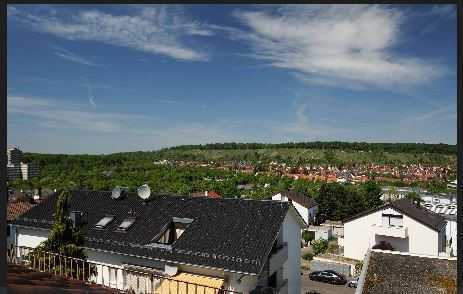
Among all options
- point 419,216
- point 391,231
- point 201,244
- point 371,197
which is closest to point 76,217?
point 201,244

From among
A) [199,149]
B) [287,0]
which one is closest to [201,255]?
[287,0]

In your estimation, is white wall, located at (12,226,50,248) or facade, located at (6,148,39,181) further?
facade, located at (6,148,39,181)

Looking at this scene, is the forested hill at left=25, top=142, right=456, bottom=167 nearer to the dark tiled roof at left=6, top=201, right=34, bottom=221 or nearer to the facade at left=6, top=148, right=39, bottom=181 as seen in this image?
the facade at left=6, top=148, right=39, bottom=181

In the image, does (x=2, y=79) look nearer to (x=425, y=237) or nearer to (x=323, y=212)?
(x=425, y=237)

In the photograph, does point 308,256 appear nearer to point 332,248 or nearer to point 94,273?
point 332,248

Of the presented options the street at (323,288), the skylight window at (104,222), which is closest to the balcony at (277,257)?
the skylight window at (104,222)

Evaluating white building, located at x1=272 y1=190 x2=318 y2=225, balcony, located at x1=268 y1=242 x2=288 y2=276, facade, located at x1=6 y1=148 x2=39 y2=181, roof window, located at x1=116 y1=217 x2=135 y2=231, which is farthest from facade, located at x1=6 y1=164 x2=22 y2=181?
balcony, located at x1=268 y1=242 x2=288 y2=276

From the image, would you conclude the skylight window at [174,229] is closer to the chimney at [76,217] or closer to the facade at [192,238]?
the facade at [192,238]
